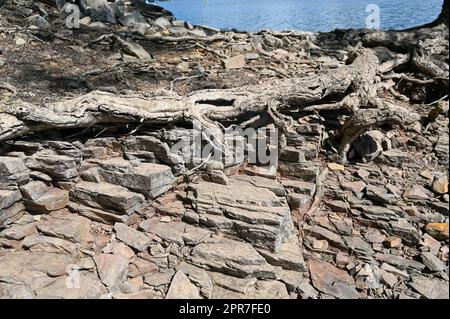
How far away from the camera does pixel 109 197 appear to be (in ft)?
14.1

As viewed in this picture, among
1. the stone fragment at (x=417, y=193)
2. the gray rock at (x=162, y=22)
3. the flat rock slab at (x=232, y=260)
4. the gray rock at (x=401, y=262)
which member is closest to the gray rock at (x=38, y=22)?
the gray rock at (x=162, y=22)

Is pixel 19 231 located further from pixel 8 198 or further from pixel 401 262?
pixel 401 262

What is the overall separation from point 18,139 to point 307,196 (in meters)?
3.80

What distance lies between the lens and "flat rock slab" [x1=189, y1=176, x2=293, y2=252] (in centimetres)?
414

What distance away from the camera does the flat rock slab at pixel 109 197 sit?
427 cm

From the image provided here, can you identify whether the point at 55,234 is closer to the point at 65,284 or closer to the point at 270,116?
the point at 65,284

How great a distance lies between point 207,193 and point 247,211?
1.93ft

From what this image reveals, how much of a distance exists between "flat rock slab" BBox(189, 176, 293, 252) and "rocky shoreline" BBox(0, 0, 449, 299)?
2cm

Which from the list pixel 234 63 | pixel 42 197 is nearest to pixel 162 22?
pixel 234 63

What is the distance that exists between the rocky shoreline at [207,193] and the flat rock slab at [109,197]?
18 mm

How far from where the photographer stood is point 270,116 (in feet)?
19.1

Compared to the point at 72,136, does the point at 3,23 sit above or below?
above
